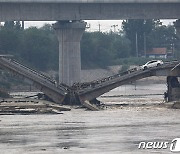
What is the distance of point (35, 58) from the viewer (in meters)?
184

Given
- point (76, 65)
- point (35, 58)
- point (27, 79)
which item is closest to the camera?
point (27, 79)

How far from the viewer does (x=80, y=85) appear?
323 feet

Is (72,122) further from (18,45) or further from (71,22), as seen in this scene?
(18,45)

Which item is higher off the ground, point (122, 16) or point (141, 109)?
point (122, 16)

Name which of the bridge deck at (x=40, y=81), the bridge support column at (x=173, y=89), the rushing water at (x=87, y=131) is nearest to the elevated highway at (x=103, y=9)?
the bridge deck at (x=40, y=81)

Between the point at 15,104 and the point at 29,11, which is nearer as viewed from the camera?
the point at 15,104

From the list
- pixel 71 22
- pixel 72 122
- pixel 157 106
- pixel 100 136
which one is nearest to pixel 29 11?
pixel 71 22

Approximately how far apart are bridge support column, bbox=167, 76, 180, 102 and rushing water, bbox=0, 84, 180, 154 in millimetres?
11150

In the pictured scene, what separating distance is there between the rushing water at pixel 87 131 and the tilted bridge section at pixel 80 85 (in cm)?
945

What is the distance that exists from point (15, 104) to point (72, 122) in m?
18.0

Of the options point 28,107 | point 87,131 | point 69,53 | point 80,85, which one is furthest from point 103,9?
point 87,131

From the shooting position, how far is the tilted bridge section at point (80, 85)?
96250 millimetres

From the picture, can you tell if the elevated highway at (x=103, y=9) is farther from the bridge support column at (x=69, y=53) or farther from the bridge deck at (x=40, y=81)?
the bridge deck at (x=40, y=81)

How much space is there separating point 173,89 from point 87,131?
3694cm
